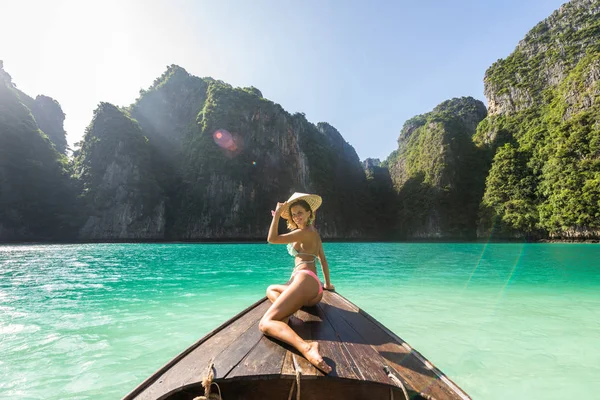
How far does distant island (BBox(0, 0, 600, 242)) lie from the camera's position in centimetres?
5084

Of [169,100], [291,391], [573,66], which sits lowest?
[291,391]

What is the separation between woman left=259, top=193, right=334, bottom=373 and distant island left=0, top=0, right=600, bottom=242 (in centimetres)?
5701

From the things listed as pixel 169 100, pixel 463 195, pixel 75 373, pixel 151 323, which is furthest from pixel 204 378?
pixel 169 100

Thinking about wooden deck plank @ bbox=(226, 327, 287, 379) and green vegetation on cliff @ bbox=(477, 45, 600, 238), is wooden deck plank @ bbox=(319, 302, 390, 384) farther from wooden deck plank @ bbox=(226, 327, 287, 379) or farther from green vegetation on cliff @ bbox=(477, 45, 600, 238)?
green vegetation on cliff @ bbox=(477, 45, 600, 238)

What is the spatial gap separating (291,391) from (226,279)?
1085cm

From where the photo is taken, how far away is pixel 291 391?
67.1 inches

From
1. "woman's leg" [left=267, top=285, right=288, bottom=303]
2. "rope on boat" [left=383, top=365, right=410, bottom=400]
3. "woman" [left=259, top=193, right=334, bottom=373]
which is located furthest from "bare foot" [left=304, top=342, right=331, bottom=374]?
"woman's leg" [left=267, top=285, right=288, bottom=303]

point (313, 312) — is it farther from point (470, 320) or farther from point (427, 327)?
point (470, 320)

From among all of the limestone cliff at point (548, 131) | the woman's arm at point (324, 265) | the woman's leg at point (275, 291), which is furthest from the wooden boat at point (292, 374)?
the limestone cliff at point (548, 131)

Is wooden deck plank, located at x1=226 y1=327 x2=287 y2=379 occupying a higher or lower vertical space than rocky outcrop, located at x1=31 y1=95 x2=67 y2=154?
lower

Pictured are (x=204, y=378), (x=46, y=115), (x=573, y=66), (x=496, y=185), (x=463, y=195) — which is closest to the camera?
(x=204, y=378)

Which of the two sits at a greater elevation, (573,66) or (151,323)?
(573,66)

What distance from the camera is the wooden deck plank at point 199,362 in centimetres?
168

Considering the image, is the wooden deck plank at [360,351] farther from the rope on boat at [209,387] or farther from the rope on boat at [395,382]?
the rope on boat at [209,387]
